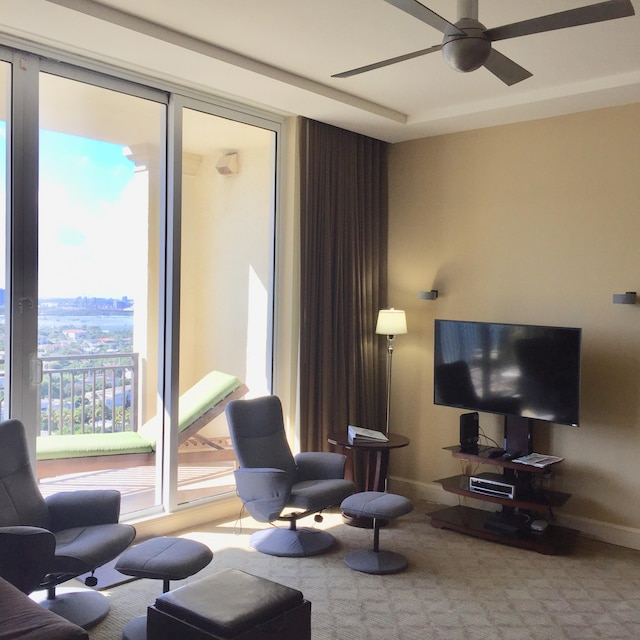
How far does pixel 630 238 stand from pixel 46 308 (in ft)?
12.1

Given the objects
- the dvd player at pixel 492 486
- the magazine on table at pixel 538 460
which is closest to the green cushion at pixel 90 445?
the dvd player at pixel 492 486

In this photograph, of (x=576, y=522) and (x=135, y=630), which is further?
(x=576, y=522)

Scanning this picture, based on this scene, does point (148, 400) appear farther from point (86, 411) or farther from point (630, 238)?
point (630, 238)

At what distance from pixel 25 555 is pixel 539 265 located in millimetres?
3706

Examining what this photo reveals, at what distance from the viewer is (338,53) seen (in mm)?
3791

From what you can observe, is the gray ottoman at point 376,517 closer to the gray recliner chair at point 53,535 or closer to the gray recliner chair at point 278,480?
the gray recliner chair at point 278,480

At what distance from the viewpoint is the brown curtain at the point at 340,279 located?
5.01 m

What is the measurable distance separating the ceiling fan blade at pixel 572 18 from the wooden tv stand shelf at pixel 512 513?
2766mm

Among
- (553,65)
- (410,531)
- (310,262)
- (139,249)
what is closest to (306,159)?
(310,262)

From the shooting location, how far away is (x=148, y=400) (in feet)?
15.2

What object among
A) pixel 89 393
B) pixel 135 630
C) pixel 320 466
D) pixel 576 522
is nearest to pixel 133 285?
pixel 89 393

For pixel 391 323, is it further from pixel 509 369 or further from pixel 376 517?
pixel 376 517

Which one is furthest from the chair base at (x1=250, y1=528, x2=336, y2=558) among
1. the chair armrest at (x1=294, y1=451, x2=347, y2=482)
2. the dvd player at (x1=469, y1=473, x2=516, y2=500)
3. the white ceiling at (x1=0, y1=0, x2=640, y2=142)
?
the white ceiling at (x1=0, y1=0, x2=640, y2=142)

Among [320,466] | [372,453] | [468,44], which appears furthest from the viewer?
[372,453]
